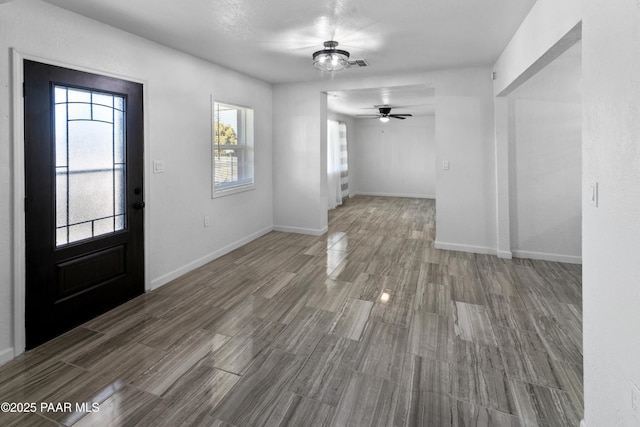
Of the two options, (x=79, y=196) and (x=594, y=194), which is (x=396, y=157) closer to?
(x=79, y=196)

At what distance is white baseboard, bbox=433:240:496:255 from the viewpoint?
477 cm

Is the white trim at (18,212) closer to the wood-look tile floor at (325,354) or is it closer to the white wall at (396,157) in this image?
the wood-look tile floor at (325,354)

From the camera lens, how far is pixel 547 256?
4.48 meters

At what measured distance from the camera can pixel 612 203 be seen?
1390 millimetres

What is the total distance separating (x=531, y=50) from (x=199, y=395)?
345 cm

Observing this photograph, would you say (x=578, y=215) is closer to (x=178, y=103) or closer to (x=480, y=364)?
(x=480, y=364)

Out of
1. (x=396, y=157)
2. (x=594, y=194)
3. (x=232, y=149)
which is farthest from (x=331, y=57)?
(x=396, y=157)

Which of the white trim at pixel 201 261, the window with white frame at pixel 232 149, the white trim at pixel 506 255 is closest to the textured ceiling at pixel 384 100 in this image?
the window with white frame at pixel 232 149

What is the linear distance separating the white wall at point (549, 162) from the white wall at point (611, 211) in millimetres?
3137

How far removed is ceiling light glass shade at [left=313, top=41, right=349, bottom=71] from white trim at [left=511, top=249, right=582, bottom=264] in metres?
3.34

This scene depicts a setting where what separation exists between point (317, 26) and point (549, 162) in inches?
132

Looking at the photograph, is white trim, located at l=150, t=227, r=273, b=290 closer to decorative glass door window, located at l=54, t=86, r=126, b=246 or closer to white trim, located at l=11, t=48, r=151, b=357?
decorative glass door window, located at l=54, t=86, r=126, b=246

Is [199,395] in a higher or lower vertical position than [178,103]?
lower

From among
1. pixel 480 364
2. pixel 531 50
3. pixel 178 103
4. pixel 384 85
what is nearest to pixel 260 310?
pixel 480 364
